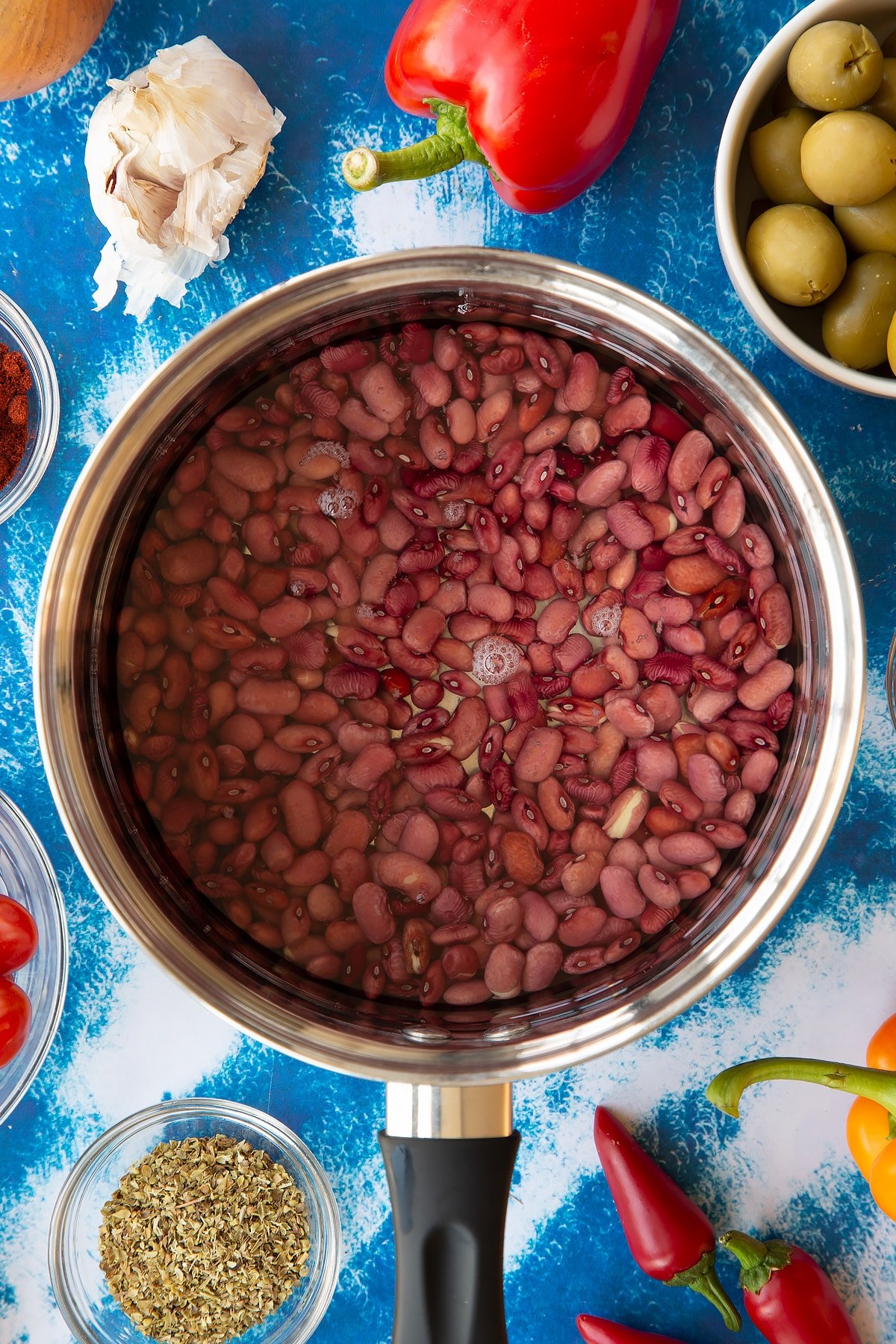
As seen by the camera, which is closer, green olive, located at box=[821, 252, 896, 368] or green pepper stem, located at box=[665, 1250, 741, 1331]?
green olive, located at box=[821, 252, 896, 368]

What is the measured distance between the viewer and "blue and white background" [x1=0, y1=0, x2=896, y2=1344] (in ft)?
2.86

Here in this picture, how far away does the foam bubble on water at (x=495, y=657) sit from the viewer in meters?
0.86

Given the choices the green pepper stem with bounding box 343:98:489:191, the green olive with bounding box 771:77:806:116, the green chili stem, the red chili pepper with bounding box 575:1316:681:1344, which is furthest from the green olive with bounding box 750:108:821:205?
the red chili pepper with bounding box 575:1316:681:1344

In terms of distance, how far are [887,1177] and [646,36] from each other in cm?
95

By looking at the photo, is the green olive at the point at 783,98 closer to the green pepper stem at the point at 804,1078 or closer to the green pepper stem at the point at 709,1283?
the green pepper stem at the point at 804,1078

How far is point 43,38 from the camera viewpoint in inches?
30.9

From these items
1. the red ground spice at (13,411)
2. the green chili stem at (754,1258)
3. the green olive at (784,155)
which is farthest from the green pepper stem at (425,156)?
the green chili stem at (754,1258)

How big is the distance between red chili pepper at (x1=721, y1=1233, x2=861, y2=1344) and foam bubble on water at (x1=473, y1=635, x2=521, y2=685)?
0.53m

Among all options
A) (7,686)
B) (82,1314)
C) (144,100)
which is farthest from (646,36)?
(82,1314)

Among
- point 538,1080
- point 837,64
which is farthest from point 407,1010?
point 837,64

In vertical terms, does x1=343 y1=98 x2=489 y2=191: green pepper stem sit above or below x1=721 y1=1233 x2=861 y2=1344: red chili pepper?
above

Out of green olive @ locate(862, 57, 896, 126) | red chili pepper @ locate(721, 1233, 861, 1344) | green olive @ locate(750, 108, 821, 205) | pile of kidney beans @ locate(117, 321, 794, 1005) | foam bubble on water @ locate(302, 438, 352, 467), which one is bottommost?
red chili pepper @ locate(721, 1233, 861, 1344)

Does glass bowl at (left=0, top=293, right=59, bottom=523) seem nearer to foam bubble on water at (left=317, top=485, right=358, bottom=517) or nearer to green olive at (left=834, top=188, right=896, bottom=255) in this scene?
foam bubble on water at (left=317, top=485, right=358, bottom=517)

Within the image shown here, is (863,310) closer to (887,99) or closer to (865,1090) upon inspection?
(887,99)
